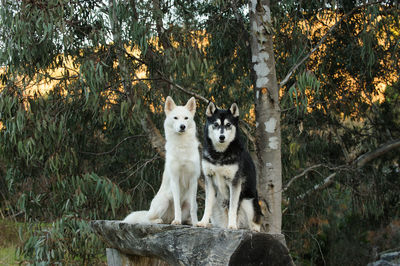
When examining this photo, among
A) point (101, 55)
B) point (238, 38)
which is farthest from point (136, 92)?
point (238, 38)

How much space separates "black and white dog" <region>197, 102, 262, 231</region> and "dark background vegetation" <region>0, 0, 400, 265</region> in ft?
7.79

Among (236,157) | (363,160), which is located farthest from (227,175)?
(363,160)

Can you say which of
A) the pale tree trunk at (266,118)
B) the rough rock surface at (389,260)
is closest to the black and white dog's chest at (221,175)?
the pale tree trunk at (266,118)

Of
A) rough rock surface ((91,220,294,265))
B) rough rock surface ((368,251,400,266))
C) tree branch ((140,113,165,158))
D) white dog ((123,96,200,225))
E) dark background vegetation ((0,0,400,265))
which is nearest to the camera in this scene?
rough rock surface ((91,220,294,265))

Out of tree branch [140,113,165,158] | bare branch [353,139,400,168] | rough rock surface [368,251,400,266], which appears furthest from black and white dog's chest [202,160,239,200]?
rough rock surface [368,251,400,266]

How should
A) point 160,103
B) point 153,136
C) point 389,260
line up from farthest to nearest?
point 389,260 → point 160,103 → point 153,136

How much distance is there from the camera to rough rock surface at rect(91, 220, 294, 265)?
308 cm

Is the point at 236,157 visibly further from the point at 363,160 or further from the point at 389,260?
the point at 389,260

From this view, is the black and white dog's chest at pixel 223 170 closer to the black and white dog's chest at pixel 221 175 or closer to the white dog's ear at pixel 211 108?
Answer: the black and white dog's chest at pixel 221 175

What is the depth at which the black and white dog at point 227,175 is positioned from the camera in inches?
143

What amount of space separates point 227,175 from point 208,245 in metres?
0.62

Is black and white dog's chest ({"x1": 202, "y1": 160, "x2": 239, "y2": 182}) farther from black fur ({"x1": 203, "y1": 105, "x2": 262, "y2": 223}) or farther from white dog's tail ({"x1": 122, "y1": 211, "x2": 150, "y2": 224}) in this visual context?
white dog's tail ({"x1": 122, "y1": 211, "x2": 150, "y2": 224})

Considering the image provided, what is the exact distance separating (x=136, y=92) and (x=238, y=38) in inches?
82.9

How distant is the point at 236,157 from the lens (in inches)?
146
